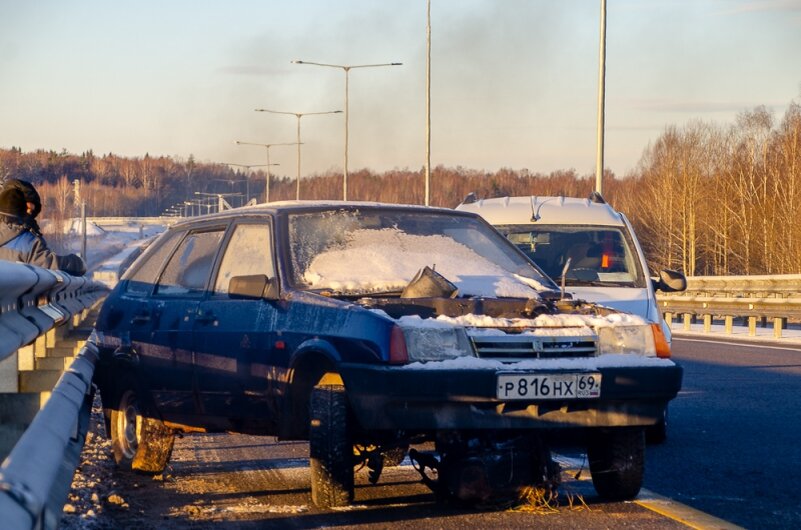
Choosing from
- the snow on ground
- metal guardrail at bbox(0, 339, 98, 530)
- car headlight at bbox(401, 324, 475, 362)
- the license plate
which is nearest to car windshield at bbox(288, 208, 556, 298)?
car headlight at bbox(401, 324, 475, 362)

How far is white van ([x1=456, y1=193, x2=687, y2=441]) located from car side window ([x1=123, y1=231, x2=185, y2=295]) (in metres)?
3.83

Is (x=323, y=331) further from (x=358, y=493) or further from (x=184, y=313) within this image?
(x=184, y=313)

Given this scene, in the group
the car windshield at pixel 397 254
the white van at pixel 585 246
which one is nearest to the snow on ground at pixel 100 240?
the white van at pixel 585 246

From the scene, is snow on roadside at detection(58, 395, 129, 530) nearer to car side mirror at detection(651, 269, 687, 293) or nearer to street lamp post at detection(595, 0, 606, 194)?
car side mirror at detection(651, 269, 687, 293)

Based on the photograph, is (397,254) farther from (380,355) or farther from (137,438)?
(137,438)

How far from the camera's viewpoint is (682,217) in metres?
82.8

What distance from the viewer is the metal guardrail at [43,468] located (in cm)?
230

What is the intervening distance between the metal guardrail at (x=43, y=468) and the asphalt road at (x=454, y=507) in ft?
6.39

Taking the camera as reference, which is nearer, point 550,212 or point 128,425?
point 128,425

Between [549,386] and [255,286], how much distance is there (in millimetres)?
1720

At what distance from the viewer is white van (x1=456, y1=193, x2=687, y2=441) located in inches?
435

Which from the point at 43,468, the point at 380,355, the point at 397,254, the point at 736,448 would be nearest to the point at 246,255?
the point at 397,254

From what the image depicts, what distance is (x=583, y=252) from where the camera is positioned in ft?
39.5

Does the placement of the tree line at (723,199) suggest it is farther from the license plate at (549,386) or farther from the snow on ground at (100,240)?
the license plate at (549,386)
